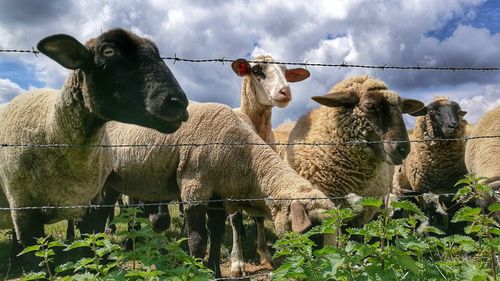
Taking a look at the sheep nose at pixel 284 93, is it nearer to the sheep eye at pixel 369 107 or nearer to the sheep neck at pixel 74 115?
the sheep eye at pixel 369 107

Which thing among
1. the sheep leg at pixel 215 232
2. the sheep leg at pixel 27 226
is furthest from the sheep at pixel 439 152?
the sheep leg at pixel 27 226

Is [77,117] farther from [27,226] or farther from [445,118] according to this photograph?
[445,118]

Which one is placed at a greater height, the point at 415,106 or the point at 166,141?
the point at 415,106

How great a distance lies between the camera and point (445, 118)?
7.50 m

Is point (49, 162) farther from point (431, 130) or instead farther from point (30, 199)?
point (431, 130)

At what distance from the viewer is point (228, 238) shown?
26.5 ft

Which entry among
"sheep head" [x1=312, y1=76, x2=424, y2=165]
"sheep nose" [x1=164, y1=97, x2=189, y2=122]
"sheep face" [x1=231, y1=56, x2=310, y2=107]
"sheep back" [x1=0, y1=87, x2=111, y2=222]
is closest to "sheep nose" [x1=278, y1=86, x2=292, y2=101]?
"sheep face" [x1=231, y1=56, x2=310, y2=107]

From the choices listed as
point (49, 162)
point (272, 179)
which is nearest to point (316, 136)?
point (272, 179)

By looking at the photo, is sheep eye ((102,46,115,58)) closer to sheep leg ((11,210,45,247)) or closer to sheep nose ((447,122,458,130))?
sheep leg ((11,210,45,247))

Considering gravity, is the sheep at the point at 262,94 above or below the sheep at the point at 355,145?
above

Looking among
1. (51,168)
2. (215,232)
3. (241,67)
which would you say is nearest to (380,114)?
(215,232)

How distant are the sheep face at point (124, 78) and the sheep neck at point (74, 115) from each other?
6.1 inches

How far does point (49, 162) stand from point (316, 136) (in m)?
3.05

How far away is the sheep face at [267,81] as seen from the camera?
22.5 feet
